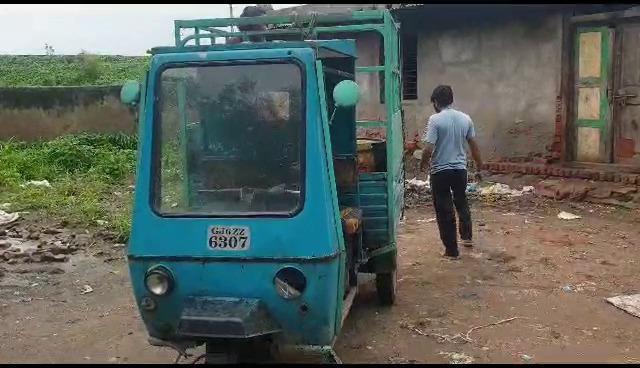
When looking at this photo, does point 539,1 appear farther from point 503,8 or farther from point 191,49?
point 191,49

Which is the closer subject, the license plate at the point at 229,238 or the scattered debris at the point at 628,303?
the license plate at the point at 229,238

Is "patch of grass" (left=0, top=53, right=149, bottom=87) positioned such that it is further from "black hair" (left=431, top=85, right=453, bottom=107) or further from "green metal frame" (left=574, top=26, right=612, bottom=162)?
"black hair" (left=431, top=85, right=453, bottom=107)

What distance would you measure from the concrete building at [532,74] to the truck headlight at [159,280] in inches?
264

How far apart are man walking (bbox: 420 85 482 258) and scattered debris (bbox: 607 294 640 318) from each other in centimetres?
174

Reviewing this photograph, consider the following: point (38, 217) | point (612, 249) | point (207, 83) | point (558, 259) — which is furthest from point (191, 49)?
point (38, 217)

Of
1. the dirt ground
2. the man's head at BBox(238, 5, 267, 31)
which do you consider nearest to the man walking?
the dirt ground

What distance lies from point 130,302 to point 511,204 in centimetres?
556

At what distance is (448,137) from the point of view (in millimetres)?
6555

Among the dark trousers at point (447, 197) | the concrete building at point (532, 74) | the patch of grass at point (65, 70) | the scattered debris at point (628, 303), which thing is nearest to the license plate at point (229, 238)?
the scattered debris at point (628, 303)

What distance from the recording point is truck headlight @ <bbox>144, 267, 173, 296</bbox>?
346cm

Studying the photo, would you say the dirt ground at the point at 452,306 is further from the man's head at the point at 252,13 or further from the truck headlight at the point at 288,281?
the man's head at the point at 252,13

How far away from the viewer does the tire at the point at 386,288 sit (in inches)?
209

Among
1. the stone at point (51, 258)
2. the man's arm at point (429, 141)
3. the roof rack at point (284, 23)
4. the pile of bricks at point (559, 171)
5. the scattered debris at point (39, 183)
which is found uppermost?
the roof rack at point (284, 23)

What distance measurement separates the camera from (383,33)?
4.67 meters
